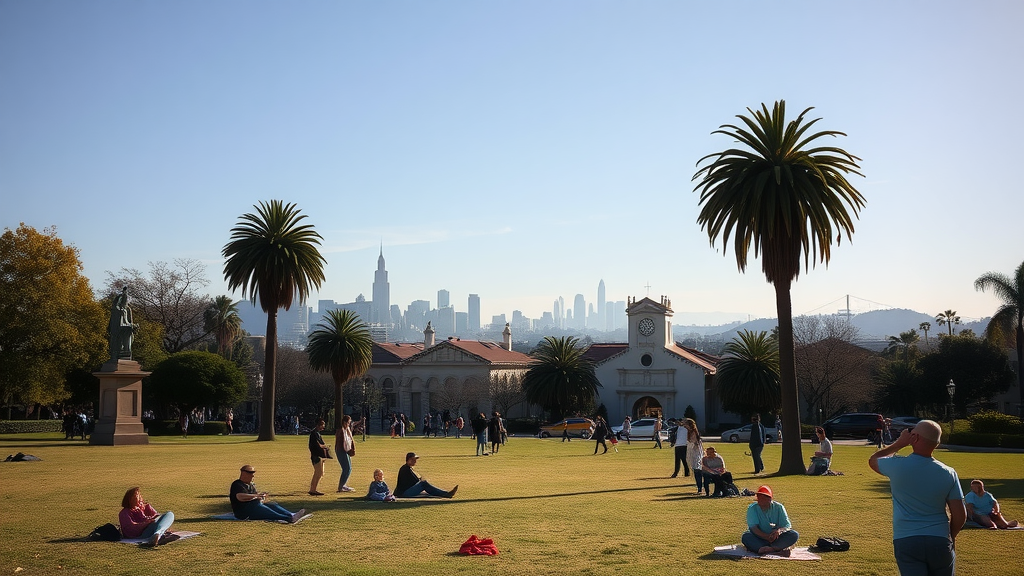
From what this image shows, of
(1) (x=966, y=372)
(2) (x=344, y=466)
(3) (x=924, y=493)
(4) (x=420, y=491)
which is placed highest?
(1) (x=966, y=372)

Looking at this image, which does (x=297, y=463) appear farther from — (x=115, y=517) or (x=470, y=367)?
(x=470, y=367)

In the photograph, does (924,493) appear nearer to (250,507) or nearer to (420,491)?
(250,507)

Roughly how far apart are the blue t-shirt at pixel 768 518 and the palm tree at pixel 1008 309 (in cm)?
5677

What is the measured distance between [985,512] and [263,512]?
12.5 meters

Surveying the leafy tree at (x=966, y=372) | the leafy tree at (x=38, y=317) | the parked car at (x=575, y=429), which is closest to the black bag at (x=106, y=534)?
the leafy tree at (x=38, y=317)

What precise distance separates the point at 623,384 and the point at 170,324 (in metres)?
37.9

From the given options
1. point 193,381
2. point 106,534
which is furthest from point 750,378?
point 106,534

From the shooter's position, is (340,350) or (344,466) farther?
(340,350)

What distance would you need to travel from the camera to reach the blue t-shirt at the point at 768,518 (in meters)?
13.2

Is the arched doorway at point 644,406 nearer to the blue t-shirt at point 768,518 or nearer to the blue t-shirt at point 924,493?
the blue t-shirt at point 768,518

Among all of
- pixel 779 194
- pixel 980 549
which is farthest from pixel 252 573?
pixel 779 194

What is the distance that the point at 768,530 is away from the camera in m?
13.1

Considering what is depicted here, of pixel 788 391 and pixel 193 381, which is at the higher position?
pixel 193 381

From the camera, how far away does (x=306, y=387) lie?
8600cm
